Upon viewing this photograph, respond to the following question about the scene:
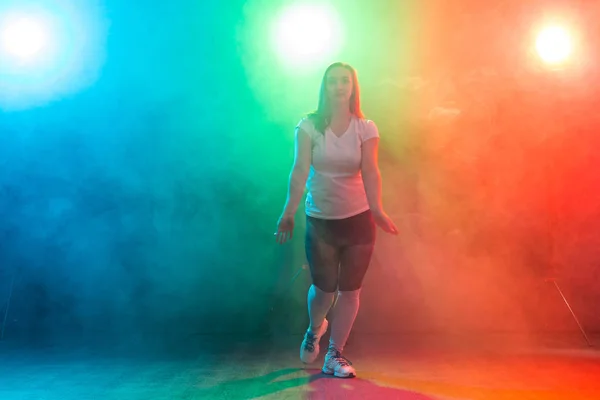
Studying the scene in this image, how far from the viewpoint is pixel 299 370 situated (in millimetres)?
2676

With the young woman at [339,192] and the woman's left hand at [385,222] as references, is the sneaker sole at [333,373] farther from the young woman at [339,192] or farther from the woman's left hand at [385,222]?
the woman's left hand at [385,222]

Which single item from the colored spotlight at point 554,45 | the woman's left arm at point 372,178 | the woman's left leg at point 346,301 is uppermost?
the colored spotlight at point 554,45

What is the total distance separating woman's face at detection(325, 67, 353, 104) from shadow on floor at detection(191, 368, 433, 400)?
1.42m

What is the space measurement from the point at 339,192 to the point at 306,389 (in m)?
0.98

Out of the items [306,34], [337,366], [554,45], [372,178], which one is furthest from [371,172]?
[554,45]

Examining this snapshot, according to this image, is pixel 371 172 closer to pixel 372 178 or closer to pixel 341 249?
pixel 372 178

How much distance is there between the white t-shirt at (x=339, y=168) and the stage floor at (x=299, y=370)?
2.87 ft

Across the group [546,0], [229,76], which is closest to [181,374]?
[229,76]

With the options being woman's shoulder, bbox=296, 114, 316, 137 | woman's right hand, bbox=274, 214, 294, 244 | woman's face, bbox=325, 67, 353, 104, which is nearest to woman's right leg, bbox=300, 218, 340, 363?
woman's right hand, bbox=274, 214, 294, 244

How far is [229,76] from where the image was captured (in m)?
3.75

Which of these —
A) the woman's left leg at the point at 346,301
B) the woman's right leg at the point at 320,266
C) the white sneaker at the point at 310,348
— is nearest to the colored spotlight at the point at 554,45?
the woman's left leg at the point at 346,301

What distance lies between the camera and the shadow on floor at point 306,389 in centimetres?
224

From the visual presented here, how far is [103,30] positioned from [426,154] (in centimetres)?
265

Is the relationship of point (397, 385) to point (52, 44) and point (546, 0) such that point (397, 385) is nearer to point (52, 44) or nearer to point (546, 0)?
point (546, 0)
